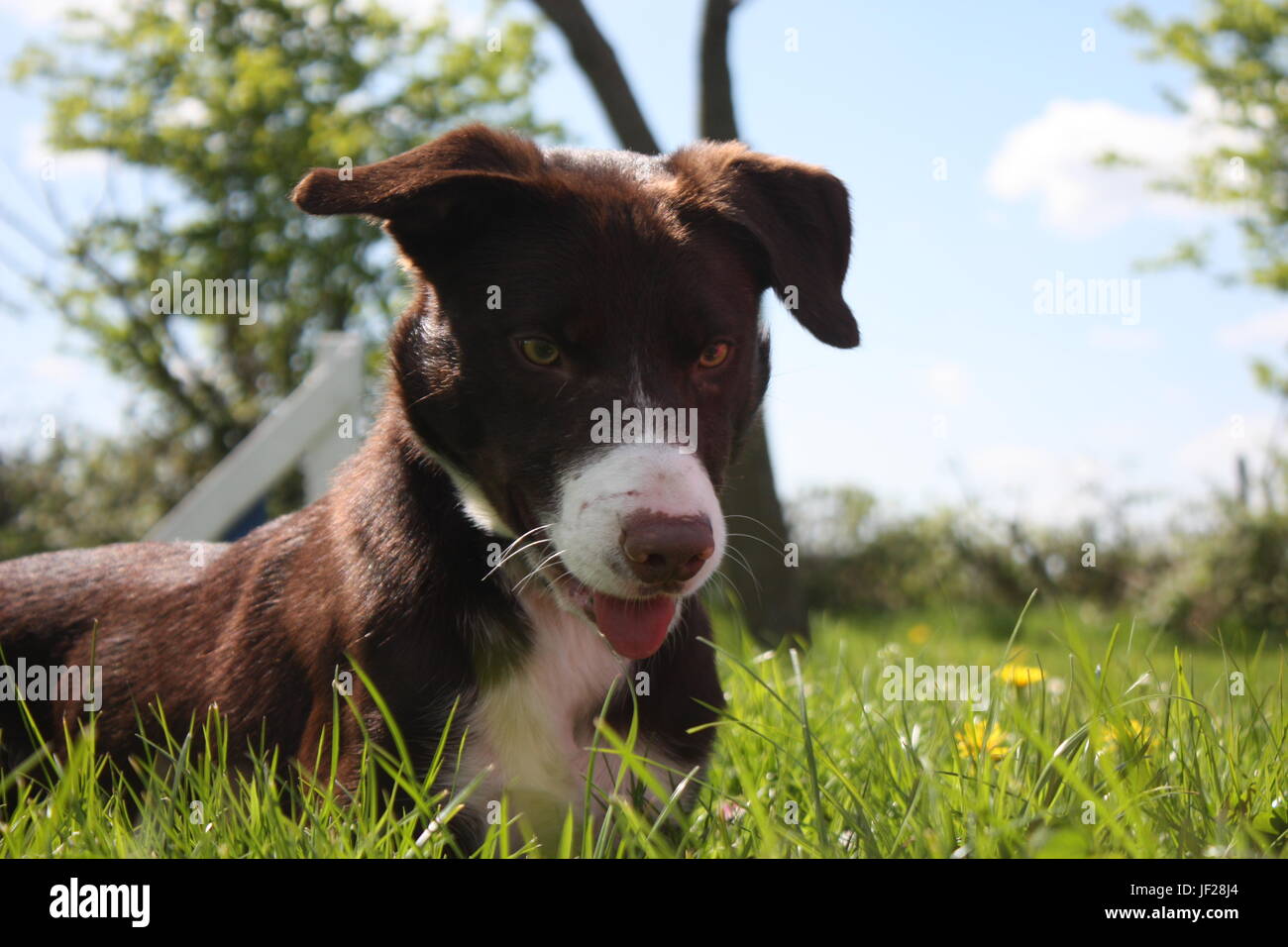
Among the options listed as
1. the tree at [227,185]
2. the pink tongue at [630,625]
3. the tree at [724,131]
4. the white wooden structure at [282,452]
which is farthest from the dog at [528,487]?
the tree at [227,185]

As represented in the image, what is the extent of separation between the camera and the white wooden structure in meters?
7.09

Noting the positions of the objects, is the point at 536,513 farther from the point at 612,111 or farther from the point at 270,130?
the point at 270,130

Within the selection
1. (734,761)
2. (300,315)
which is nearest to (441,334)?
(734,761)

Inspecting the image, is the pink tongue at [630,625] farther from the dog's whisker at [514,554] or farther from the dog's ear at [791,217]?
Answer: the dog's ear at [791,217]

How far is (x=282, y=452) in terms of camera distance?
23.3ft

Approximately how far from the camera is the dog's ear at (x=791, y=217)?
306cm

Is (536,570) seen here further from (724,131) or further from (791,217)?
(724,131)

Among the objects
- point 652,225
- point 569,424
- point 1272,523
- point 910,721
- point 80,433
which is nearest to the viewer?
point 569,424

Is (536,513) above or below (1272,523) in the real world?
above

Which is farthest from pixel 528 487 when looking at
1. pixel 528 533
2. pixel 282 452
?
pixel 282 452

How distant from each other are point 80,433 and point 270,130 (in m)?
8.09

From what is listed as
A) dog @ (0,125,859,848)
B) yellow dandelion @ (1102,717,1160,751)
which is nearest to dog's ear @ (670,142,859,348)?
dog @ (0,125,859,848)

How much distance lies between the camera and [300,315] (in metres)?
24.5

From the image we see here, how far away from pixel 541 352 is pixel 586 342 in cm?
12
